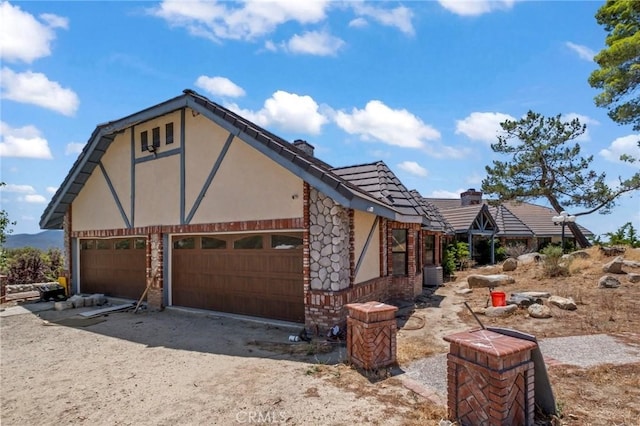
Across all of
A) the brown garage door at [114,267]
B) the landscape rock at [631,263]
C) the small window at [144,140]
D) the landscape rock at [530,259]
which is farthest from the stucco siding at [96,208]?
the landscape rock at [631,263]

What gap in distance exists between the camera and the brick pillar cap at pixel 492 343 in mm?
3621

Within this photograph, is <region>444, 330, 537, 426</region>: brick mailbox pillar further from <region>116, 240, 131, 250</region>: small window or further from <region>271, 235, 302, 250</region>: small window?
<region>116, 240, 131, 250</region>: small window

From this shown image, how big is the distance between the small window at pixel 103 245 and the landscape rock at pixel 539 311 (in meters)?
13.8

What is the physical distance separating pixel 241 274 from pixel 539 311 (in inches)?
292

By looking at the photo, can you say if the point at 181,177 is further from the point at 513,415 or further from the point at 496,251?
the point at 496,251

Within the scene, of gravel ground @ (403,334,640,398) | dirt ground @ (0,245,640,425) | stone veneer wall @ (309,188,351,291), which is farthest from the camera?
stone veneer wall @ (309,188,351,291)

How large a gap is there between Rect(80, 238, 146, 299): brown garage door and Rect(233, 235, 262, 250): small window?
4424mm

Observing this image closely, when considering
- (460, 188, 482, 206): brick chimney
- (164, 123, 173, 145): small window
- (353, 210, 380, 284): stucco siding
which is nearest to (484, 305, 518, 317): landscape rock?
(353, 210, 380, 284): stucco siding

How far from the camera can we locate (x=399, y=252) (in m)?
12.0

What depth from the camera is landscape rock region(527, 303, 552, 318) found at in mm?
8438

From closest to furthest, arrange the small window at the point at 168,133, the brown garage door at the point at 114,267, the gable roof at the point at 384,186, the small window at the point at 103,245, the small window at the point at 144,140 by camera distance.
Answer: the gable roof at the point at 384,186 → the small window at the point at 168,133 → the small window at the point at 144,140 → the brown garage door at the point at 114,267 → the small window at the point at 103,245

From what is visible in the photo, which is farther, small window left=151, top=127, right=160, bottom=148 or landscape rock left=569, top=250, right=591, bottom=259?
landscape rock left=569, top=250, right=591, bottom=259

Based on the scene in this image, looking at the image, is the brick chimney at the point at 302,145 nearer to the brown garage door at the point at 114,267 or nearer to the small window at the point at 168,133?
the small window at the point at 168,133

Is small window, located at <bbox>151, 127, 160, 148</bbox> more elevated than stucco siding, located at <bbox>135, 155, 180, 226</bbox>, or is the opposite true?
small window, located at <bbox>151, 127, 160, 148</bbox>
